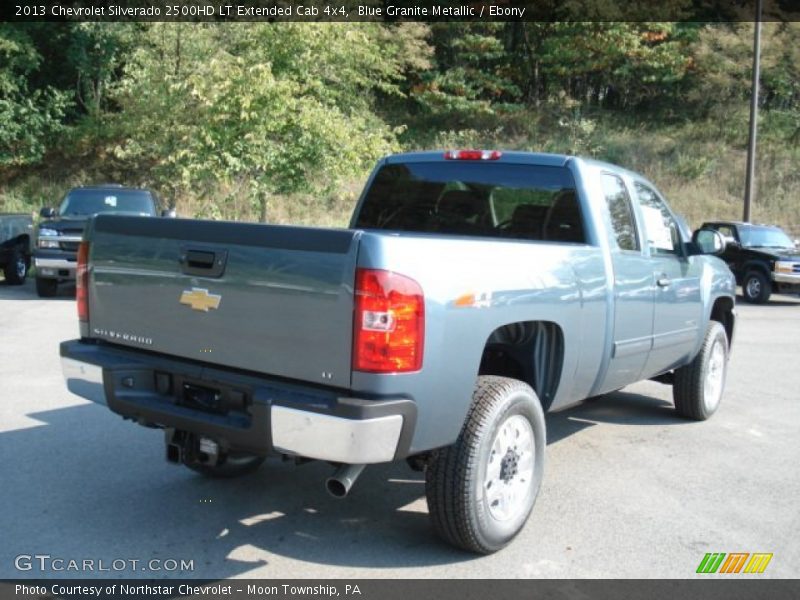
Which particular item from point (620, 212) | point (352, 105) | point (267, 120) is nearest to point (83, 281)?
point (620, 212)

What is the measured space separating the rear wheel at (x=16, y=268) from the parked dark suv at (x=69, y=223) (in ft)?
6.95

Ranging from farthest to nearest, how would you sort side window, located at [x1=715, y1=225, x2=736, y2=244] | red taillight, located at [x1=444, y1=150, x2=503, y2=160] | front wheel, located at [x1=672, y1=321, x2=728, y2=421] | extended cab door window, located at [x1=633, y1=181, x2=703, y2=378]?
side window, located at [x1=715, y1=225, x2=736, y2=244] → front wheel, located at [x1=672, y1=321, x2=728, y2=421] → extended cab door window, located at [x1=633, y1=181, x2=703, y2=378] → red taillight, located at [x1=444, y1=150, x2=503, y2=160]

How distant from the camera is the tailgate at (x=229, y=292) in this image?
334 cm

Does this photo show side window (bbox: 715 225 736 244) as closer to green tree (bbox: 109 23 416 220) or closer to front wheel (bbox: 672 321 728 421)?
green tree (bbox: 109 23 416 220)

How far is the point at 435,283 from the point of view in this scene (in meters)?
3.41

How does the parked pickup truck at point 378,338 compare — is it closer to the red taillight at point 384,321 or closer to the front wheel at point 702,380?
the red taillight at point 384,321

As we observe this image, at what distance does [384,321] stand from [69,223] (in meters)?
12.7

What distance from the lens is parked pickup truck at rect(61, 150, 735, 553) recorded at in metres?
3.30

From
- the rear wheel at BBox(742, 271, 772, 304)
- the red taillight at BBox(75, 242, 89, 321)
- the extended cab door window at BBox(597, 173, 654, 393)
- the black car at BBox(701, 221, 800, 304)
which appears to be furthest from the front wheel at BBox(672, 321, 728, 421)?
the rear wheel at BBox(742, 271, 772, 304)

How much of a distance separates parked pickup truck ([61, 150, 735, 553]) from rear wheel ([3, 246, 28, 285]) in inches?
537

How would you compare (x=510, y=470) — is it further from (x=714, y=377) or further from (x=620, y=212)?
(x=714, y=377)

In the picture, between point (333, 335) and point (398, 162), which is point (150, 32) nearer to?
point (398, 162)

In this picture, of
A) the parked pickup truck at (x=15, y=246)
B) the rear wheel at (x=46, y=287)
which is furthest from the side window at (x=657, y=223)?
the parked pickup truck at (x=15, y=246)

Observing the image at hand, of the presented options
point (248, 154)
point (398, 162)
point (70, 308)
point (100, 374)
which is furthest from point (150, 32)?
point (100, 374)
